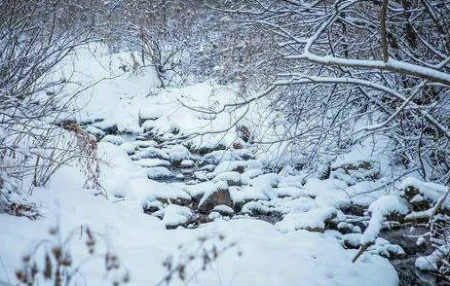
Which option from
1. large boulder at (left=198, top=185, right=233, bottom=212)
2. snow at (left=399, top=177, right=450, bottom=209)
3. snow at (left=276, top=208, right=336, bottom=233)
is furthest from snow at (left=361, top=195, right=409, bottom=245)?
large boulder at (left=198, top=185, right=233, bottom=212)

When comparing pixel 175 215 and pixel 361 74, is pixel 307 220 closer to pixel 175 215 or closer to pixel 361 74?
pixel 175 215

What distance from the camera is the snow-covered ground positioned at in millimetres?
4066

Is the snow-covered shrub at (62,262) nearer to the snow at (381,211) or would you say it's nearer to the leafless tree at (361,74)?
the snow at (381,211)

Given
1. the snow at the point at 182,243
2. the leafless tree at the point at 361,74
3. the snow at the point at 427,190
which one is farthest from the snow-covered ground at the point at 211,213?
the leafless tree at the point at 361,74

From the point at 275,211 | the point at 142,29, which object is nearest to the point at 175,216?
the point at 275,211

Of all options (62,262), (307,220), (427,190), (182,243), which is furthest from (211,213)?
(62,262)

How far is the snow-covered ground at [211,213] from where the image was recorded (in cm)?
407

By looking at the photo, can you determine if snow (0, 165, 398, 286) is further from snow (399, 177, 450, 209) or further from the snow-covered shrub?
Answer: snow (399, 177, 450, 209)

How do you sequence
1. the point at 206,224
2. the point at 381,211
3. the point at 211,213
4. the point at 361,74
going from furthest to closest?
the point at 211,213 < the point at 206,224 < the point at 361,74 < the point at 381,211

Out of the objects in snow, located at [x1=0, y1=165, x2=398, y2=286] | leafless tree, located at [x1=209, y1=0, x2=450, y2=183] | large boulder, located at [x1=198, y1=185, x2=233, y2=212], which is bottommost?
snow, located at [x1=0, y1=165, x2=398, y2=286]

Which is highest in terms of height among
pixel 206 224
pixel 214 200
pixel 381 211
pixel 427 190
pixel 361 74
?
pixel 361 74

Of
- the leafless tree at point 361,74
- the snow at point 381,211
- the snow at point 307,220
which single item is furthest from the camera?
the snow at point 307,220

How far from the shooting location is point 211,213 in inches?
259

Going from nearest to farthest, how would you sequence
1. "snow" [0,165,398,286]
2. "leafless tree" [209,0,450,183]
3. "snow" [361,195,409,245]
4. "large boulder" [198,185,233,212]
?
1. "snow" [0,165,398,286]
2. "snow" [361,195,409,245]
3. "leafless tree" [209,0,450,183]
4. "large boulder" [198,185,233,212]
